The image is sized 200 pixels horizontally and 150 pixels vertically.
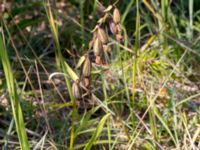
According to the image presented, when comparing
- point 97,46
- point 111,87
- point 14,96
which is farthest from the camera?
point 111,87

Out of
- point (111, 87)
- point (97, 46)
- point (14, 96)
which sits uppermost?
point (97, 46)

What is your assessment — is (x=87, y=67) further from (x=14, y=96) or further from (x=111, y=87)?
(x=111, y=87)

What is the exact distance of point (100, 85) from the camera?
183 centimetres

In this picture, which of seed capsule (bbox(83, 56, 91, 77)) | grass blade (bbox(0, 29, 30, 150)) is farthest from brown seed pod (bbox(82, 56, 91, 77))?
grass blade (bbox(0, 29, 30, 150))

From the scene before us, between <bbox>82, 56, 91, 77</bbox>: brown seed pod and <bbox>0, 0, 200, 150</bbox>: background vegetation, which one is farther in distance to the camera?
<bbox>0, 0, 200, 150</bbox>: background vegetation

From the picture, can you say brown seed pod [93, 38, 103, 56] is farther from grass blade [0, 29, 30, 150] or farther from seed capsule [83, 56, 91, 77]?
grass blade [0, 29, 30, 150]

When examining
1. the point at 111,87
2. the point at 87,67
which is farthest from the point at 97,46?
the point at 111,87

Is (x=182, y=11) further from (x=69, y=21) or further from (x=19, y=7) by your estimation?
(x=19, y=7)

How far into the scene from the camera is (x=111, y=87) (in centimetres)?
177

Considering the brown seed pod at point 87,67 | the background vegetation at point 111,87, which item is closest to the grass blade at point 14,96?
the background vegetation at point 111,87

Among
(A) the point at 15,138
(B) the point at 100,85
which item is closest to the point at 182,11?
(B) the point at 100,85

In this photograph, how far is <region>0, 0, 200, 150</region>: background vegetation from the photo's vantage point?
4.79 feet

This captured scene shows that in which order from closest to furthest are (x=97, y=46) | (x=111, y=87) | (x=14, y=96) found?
(x=97, y=46) → (x=14, y=96) → (x=111, y=87)

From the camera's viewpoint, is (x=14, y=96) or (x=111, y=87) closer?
(x=14, y=96)
